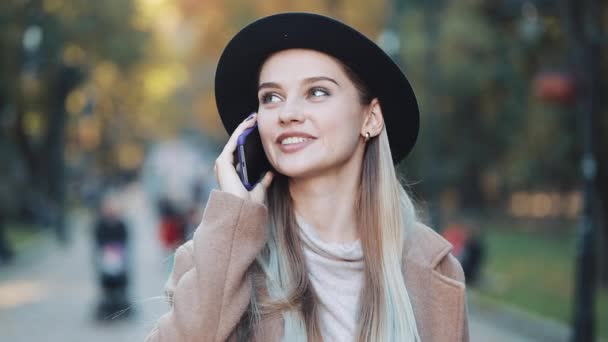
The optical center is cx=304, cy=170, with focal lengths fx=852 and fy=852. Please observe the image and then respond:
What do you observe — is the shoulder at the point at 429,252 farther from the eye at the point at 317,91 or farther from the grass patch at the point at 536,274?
the grass patch at the point at 536,274

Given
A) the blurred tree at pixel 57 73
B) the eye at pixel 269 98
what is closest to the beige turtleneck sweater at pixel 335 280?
the eye at pixel 269 98

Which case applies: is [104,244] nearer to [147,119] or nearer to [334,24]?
[334,24]

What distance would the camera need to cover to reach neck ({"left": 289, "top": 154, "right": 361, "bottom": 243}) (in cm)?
280

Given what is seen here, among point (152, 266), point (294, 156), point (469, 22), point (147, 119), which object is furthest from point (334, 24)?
point (147, 119)

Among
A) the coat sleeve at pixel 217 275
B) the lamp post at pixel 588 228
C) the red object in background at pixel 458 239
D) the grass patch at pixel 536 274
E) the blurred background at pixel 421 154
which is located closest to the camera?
the coat sleeve at pixel 217 275

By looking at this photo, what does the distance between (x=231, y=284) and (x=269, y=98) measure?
25.4 inches

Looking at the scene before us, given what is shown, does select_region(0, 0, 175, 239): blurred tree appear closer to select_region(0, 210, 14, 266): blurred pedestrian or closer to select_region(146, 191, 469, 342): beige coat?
select_region(0, 210, 14, 266): blurred pedestrian

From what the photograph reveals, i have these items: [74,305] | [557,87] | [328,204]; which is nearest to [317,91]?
Result: [328,204]

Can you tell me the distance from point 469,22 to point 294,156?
26370mm

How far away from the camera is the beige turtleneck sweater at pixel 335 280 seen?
8.84 ft

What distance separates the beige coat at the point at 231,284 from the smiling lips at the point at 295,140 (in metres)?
0.22

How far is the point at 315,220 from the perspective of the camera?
2.80 m

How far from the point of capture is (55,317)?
13.1 metres

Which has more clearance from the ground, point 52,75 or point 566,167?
point 52,75
